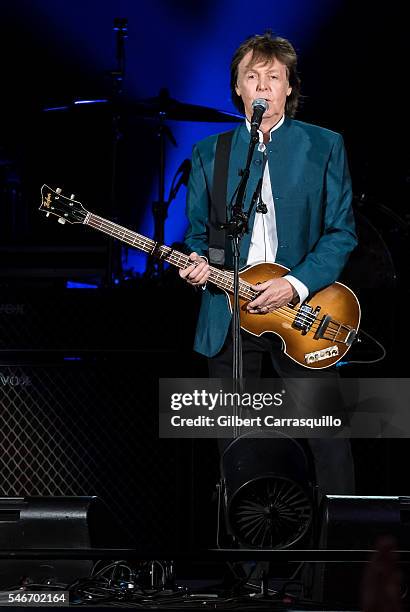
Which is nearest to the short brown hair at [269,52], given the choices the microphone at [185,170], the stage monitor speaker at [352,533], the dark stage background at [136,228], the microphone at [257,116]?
the microphone at [257,116]

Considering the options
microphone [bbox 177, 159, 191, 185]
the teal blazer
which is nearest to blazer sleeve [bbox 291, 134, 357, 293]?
the teal blazer

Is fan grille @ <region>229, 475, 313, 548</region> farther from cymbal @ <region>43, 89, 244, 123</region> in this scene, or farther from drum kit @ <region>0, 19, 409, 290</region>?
cymbal @ <region>43, 89, 244, 123</region>

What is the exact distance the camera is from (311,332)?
416cm

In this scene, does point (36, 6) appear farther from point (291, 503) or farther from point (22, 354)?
point (291, 503)

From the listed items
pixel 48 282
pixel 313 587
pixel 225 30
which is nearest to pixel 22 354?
pixel 48 282

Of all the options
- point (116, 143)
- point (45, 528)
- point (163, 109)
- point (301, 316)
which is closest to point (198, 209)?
point (301, 316)

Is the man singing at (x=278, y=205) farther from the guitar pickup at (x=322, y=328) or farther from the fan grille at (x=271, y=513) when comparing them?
the fan grille at (x=271, y=513)

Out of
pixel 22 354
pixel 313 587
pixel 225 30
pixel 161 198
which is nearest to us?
pixel 313 587

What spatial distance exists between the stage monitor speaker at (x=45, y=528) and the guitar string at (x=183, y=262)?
3.19 feet

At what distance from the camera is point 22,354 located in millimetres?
4957

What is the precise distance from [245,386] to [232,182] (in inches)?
32.4

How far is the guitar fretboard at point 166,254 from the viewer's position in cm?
407

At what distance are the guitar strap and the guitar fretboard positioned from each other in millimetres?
71

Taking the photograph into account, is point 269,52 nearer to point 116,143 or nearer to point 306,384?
point 306,384
